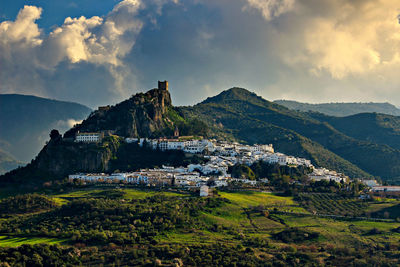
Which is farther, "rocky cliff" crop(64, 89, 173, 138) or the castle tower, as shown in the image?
the castle tower

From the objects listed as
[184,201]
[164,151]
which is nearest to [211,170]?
[164,151]

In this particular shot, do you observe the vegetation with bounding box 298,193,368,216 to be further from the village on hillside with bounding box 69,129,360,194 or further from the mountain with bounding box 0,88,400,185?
the mountain with bounding box 0,88,400,185

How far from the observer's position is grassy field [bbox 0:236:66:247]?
236ft

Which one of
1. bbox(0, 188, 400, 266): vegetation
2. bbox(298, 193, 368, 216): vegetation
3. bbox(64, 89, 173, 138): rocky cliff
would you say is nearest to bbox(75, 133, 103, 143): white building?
bbox(64, 89, 173, 138): rocky cliff

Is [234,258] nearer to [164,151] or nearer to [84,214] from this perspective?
[84,214]

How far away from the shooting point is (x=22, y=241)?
73.9m

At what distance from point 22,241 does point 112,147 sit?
59262 millimetres

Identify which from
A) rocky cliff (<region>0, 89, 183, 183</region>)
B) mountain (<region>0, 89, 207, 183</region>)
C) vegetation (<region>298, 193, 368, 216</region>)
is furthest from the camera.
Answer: mountain (<region>0, 89, 207, 183</region>)

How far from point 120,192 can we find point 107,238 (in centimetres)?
2726

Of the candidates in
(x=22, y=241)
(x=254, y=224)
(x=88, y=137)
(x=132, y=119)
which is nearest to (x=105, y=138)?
(x=88, y=137)

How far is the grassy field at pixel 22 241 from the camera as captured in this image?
7206cm

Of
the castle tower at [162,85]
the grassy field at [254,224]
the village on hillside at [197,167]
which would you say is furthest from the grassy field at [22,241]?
the castle tower at [162,85]

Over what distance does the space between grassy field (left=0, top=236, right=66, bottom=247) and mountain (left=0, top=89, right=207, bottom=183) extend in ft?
147

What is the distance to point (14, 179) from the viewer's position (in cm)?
12181
